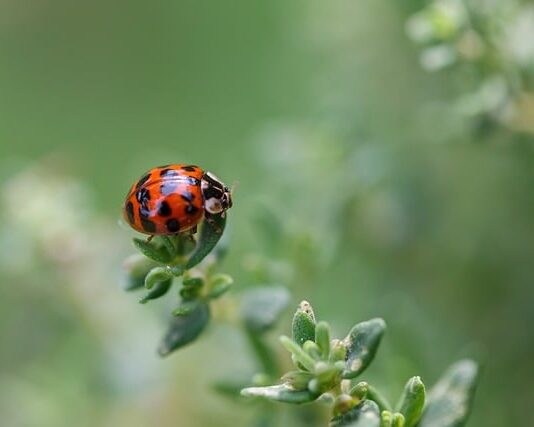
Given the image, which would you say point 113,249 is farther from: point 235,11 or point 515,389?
point 235,11

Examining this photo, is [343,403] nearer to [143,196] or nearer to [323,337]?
[323,337]

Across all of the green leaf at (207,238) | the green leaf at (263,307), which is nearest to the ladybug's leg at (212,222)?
the green leaf at (207,238)

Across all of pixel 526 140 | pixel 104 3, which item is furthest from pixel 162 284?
pixel 104 3

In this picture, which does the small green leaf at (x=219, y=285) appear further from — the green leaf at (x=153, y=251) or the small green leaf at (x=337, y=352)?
the small green leaf at (x=337, y=352)

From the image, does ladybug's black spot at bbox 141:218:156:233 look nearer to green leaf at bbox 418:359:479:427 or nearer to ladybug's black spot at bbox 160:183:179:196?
ladybug's black spot at bbox 160:183:179:196

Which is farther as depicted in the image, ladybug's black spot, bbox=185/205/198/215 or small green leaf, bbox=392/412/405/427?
ladybug's black spot, bbox=185/205/198/215

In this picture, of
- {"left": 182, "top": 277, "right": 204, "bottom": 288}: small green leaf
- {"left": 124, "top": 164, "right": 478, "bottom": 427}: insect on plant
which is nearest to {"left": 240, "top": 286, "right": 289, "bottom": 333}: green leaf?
{"left": 124, "top": 164, "right": 478, "bottom": 427}: insect on plant
